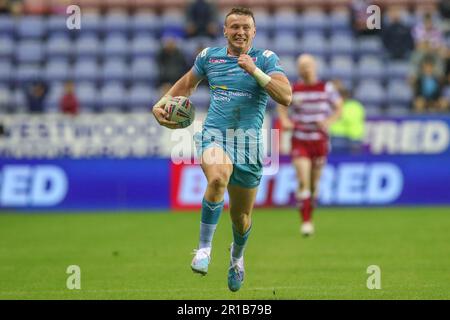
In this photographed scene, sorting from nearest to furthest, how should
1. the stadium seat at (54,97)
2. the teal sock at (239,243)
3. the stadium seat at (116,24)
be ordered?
the teal sock at (239,243) < the stadium seat at (54,97) < the stadium seat at (116,24)

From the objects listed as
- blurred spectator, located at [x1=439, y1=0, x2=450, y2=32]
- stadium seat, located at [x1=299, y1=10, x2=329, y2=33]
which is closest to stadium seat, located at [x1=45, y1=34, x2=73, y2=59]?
stadium seat, located at [x1=299, y1=10, x2=329, y2=33]

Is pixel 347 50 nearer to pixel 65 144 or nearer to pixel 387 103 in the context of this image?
pixel 387 103

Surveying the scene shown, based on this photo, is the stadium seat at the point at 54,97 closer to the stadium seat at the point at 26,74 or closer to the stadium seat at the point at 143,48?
the stadium seat at the point at 26,74

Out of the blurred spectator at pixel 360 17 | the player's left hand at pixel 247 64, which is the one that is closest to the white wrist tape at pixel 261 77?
the player's left hand at pixel 247 64

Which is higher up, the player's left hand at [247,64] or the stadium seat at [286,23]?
the stadium seat at [286,23]

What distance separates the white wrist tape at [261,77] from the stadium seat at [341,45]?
51.4 ft

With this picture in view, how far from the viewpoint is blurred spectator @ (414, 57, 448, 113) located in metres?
21.8

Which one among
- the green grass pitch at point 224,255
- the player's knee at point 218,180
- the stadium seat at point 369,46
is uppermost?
the stadium seat at point 369,46

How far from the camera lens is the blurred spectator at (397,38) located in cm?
2330

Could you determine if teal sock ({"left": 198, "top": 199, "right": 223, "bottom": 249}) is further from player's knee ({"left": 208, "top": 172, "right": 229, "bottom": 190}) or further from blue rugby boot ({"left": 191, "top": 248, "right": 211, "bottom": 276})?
A: player's knee ({"left": 208, "top": 172, "right": 229, "bottom": 190})

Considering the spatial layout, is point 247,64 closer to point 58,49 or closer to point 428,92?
point 428,92

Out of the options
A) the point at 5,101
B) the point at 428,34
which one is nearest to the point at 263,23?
the point at 428,34

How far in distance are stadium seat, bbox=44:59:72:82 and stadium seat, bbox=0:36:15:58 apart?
0.94m

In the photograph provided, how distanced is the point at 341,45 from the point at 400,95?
6.45ft
